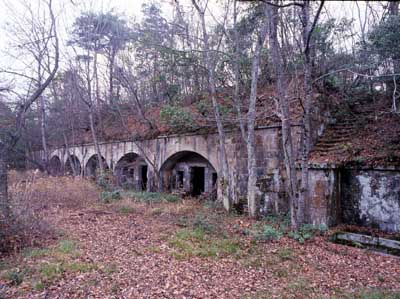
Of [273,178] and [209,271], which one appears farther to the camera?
[273,178]

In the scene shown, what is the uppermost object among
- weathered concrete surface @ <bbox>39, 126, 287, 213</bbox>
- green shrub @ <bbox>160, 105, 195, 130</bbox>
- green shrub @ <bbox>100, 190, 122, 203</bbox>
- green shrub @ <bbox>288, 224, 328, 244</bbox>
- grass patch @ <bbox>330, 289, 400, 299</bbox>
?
green shrub @ <bbox>160, 105, 195, 130</bbox>

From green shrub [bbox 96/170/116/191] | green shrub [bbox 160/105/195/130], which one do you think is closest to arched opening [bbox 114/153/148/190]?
green shrub [bbox 96/170/116/191]

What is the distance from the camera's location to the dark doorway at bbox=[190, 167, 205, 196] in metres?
12.4

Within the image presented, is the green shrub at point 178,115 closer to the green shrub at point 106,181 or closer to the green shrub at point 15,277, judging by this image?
the green shrub at point 106,181

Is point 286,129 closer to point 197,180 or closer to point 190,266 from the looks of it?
point 190,266

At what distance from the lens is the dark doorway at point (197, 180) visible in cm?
1243

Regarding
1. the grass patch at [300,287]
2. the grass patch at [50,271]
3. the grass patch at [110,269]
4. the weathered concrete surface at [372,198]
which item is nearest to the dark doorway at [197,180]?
the weathered concrete surface at [372,198]

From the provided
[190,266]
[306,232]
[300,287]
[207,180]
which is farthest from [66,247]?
[207,180]

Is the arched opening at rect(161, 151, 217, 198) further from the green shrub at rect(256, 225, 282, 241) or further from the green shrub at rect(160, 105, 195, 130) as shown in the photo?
the green shrub at rect(256, 225, 282, 241)

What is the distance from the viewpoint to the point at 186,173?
12.5 meters

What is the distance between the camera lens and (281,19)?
26.9 ft

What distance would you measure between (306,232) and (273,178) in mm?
1968

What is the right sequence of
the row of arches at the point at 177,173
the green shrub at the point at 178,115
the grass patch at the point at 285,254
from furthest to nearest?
the row of arches at the point at 177,173 → the green shrub at the point at 178,115 → the grass patch at the point at 285,254

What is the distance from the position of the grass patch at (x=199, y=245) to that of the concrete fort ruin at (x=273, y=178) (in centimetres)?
251
